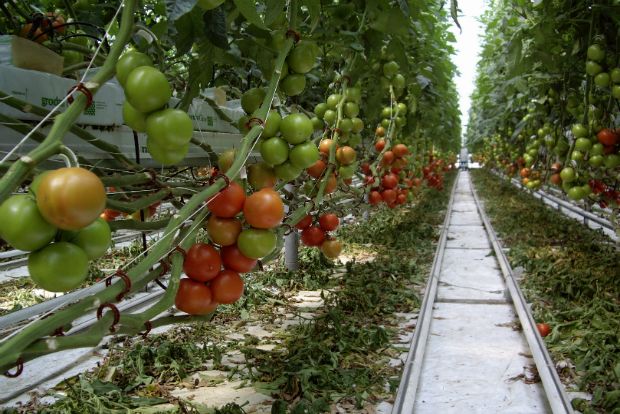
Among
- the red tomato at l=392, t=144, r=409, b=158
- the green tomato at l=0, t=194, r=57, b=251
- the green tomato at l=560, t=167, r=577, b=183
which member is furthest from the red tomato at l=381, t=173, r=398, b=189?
the green tomato at l=0, t=194, r=57, b=251

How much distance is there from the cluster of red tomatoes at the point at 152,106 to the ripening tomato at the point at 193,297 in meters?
0.36

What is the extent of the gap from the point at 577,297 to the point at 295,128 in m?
3.79

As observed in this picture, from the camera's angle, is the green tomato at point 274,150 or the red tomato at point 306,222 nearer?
the green tomato at point 274,150

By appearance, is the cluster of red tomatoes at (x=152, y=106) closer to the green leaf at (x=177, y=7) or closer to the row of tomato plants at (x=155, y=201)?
the row of tomato plants at (x=155, y=201)

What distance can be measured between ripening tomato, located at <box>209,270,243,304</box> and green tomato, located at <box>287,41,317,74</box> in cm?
74

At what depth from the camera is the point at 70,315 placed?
965 mm

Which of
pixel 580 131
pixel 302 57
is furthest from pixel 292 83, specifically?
pixel 580 131

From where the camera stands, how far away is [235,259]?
1.42 metres

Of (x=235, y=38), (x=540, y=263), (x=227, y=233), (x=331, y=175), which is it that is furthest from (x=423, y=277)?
(x=227, y=233)

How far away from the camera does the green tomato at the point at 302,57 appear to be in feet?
5.60

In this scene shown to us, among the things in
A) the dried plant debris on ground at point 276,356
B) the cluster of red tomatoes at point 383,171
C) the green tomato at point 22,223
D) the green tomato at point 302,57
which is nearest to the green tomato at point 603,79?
the cluster of red tomatoes at point 383,171

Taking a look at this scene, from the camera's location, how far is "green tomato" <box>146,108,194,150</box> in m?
1.08

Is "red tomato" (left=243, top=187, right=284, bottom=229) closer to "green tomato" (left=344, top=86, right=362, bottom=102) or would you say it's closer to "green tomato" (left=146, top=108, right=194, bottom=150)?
"green tomato" (left=146, top=108, right=194, bottom=150)

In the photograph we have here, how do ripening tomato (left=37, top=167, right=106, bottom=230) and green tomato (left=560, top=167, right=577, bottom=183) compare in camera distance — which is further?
green tomato (left=560, top=167, right=577, bottom=183)
